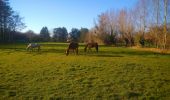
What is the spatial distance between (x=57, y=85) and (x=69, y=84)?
598 mm

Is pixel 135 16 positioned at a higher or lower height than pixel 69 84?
higher

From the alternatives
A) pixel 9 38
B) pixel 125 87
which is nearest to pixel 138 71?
pixel 125 87

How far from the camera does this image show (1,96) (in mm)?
9539

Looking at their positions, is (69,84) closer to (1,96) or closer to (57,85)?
(57,85)

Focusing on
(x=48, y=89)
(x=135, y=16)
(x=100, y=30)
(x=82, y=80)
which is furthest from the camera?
(x=100, y=30)

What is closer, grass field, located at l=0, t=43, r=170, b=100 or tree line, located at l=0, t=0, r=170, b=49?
grass field, located at l=0, t=43, r=170, b=100

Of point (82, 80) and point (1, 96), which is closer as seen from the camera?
point (1, 96)

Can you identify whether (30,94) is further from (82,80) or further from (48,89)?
(82,80)

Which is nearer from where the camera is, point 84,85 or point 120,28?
point 84,85

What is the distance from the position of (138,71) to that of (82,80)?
4.41 m

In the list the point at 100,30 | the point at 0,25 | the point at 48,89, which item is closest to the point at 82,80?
the point at 48,89

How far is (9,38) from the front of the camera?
79750mm

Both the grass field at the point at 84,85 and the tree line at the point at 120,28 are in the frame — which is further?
the tree line at the point at 120,28

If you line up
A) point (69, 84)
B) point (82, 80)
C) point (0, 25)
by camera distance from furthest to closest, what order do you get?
point (0, 25), point (82, 80), point (69, 84)
